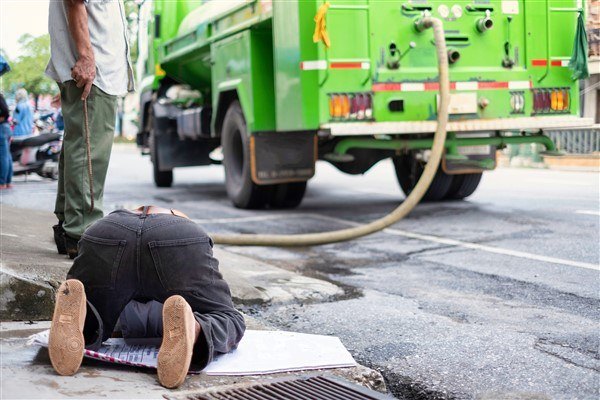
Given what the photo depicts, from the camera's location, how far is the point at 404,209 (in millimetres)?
6758

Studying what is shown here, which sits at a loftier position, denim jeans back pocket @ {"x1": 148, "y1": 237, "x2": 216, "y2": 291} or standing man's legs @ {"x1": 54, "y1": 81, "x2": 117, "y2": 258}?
standing man's legs @ {"x1": 54, "y1": 81, "x2": 117, "y2": 258}

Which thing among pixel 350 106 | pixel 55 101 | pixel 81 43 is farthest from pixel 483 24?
pixel 81 43

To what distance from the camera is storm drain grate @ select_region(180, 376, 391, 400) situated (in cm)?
275

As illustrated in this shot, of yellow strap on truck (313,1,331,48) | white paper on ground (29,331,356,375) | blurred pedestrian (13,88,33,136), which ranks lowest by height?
white paper on ground (29,331,356,375)

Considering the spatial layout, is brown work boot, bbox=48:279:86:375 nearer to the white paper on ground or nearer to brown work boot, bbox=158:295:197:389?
the white paper on ground

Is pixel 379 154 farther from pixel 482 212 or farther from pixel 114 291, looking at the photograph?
pixel 114 291

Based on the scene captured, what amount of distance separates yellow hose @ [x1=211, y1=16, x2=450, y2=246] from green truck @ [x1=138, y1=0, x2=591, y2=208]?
0.42m

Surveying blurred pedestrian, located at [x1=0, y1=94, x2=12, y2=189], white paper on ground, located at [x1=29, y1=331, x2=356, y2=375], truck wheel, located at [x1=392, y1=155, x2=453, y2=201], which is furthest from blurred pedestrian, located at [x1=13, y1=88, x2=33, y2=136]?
white paper on ground, located at [x1=29, y1=331, x2=356, y2=375]

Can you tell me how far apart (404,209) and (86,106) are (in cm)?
328

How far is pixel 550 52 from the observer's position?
796 centimetres

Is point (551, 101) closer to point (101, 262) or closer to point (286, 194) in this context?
point (286, 194)

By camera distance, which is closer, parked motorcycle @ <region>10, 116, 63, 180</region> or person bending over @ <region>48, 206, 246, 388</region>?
person bending over @ <region>48, 206, 246, 388</region>

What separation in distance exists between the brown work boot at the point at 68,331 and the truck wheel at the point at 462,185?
6.90 meters

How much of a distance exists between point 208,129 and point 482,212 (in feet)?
13.5
